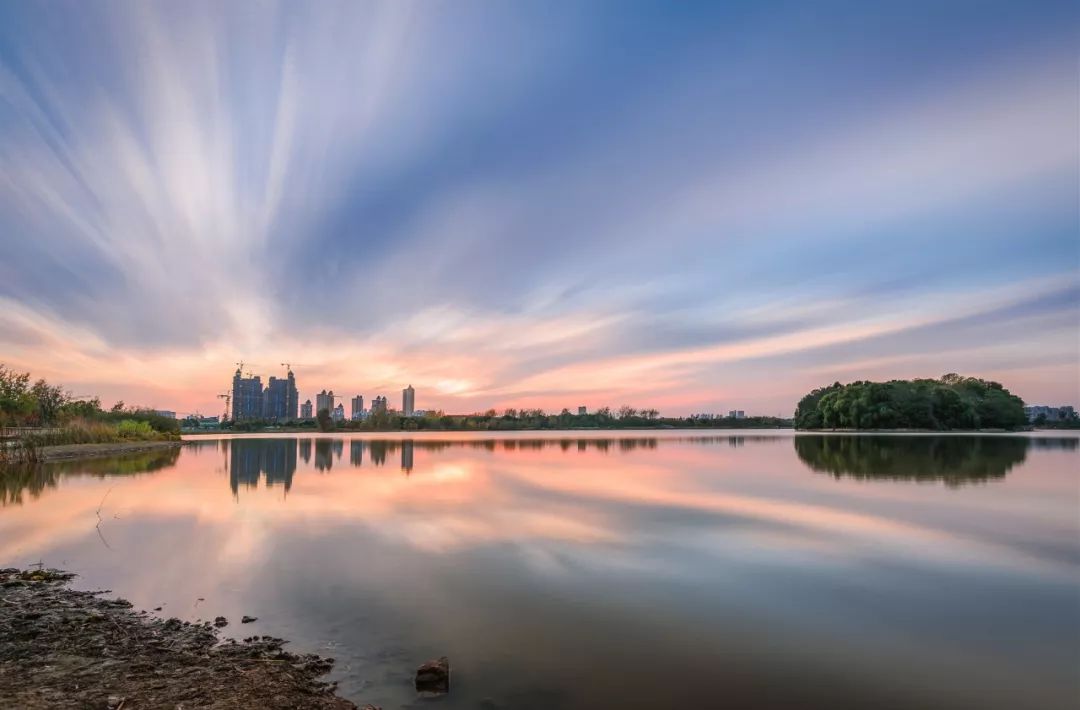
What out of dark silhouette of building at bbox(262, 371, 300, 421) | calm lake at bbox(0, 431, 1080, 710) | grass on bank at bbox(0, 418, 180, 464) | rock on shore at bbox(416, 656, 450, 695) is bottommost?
calm lake at bbox(0, 431, 1080, 710)

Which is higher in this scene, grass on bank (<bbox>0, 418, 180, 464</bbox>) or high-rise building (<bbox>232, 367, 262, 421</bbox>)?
high-rise building (<bbox>232, 367, 262, 421</bbox>)

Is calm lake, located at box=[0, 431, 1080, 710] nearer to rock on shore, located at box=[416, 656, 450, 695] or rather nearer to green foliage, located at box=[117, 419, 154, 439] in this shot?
rock on shore, located at box=[416, 656, 450, 695]

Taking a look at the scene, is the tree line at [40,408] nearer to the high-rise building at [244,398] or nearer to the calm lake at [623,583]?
the calm lake at [623,583]

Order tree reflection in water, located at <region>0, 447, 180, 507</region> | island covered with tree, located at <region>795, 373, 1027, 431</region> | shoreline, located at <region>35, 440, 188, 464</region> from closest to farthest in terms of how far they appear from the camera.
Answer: tree reflection in water, located at <region>0, 447, 180, 507</region> < shoreline, located at <region>35, 440, 188, 464</region> < island covered with tree, located at <region>795, 373, 1027, 431</region>

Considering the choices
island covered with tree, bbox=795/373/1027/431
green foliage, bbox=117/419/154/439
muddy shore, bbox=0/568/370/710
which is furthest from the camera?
island covered with tree, bbox=795/373/1027/431

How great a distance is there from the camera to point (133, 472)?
2984cm

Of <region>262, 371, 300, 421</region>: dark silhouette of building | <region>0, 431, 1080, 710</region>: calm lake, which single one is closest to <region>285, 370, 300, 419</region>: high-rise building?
<region>262, 371, 300, 421</region>: dark silhouette of building

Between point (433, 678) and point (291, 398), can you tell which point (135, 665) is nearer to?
point (433, 678)

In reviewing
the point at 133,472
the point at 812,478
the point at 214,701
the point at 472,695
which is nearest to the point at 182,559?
the point at 214,701

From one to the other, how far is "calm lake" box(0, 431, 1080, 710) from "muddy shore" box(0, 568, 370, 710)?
47cm

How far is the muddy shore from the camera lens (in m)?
5.35

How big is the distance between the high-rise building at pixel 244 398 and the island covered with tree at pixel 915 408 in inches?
6223

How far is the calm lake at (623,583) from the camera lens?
21.1ft

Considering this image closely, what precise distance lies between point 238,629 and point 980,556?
14.0m
